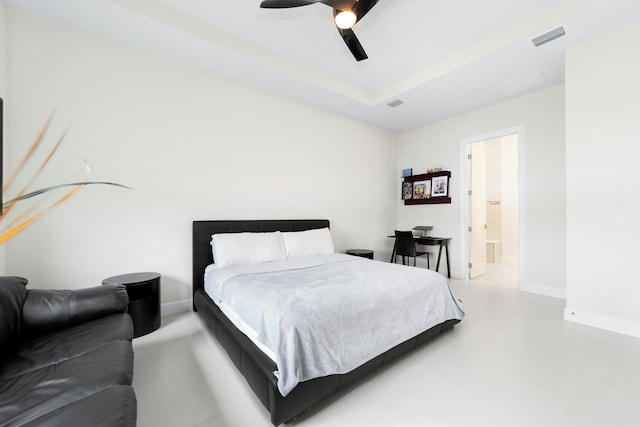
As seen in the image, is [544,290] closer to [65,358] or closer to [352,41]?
[352,41]

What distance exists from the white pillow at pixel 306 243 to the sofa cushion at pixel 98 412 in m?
2.29

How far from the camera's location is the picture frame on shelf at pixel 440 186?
4648mm

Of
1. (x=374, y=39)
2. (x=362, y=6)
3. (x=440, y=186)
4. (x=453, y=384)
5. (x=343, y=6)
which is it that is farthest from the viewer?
(x=440, y=186)

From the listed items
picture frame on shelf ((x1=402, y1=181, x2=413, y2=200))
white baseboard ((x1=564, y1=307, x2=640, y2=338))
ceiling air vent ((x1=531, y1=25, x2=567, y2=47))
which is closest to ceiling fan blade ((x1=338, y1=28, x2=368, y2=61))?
ceiling air vent ((x1=531, y1=25, x2=567, y2=47))

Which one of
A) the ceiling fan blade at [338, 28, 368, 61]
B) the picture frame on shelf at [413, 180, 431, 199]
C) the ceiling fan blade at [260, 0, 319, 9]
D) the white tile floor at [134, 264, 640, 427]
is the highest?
the ceiling fan blade at [260, 0, 319, 9]

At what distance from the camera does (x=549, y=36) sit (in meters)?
2.52

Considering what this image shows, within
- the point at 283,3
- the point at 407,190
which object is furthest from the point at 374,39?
the point at 407,190

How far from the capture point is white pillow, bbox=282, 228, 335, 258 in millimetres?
3283

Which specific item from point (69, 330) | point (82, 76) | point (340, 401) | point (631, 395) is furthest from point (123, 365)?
point (631, 395)

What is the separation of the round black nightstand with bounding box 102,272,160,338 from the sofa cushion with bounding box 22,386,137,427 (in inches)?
60.3

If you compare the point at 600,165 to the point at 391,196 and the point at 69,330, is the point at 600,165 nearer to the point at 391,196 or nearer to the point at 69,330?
the point at 391,196

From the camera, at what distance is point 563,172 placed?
3449 mm

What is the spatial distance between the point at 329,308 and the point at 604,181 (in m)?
3.09

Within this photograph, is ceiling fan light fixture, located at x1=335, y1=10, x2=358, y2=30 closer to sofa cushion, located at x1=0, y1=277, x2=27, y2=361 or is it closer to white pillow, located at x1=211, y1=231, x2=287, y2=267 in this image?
white pillow, located at x1=211, y1=231, x2=287, y2=267
